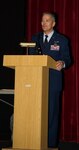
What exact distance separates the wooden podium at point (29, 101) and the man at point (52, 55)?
680mm

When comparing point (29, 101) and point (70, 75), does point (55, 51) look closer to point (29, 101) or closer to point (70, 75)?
point (29, 101)

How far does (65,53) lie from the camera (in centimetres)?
325

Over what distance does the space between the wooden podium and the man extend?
68 cm

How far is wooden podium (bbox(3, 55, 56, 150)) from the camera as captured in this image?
7.98 feet

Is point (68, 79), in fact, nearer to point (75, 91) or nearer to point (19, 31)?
point (75, 91)

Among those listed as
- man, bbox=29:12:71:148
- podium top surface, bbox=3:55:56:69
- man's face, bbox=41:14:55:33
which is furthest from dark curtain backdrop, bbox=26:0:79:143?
podium top surface, bbox=3:55:56:69

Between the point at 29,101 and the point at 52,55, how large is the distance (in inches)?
35.2

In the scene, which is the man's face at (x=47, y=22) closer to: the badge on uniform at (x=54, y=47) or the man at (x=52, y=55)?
the man at (x=52, y=55)

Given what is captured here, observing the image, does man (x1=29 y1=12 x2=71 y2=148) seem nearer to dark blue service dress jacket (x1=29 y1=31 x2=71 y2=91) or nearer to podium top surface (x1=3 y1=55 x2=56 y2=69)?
dark blue service dress jacket (x1=29 y1=31 x2=71 y2=91)

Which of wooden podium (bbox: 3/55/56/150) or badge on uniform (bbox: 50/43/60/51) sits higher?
badge on uniform (bbox: 50/43/60/51)

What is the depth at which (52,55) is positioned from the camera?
3.23 m

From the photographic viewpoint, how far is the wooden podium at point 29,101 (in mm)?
2434

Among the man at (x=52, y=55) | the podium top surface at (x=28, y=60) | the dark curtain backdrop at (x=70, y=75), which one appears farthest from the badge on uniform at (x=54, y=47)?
the dark curtain backdrop at (x=70, y=75)

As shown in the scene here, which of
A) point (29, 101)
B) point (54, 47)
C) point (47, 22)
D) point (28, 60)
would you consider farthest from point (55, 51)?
point (29, 101)
